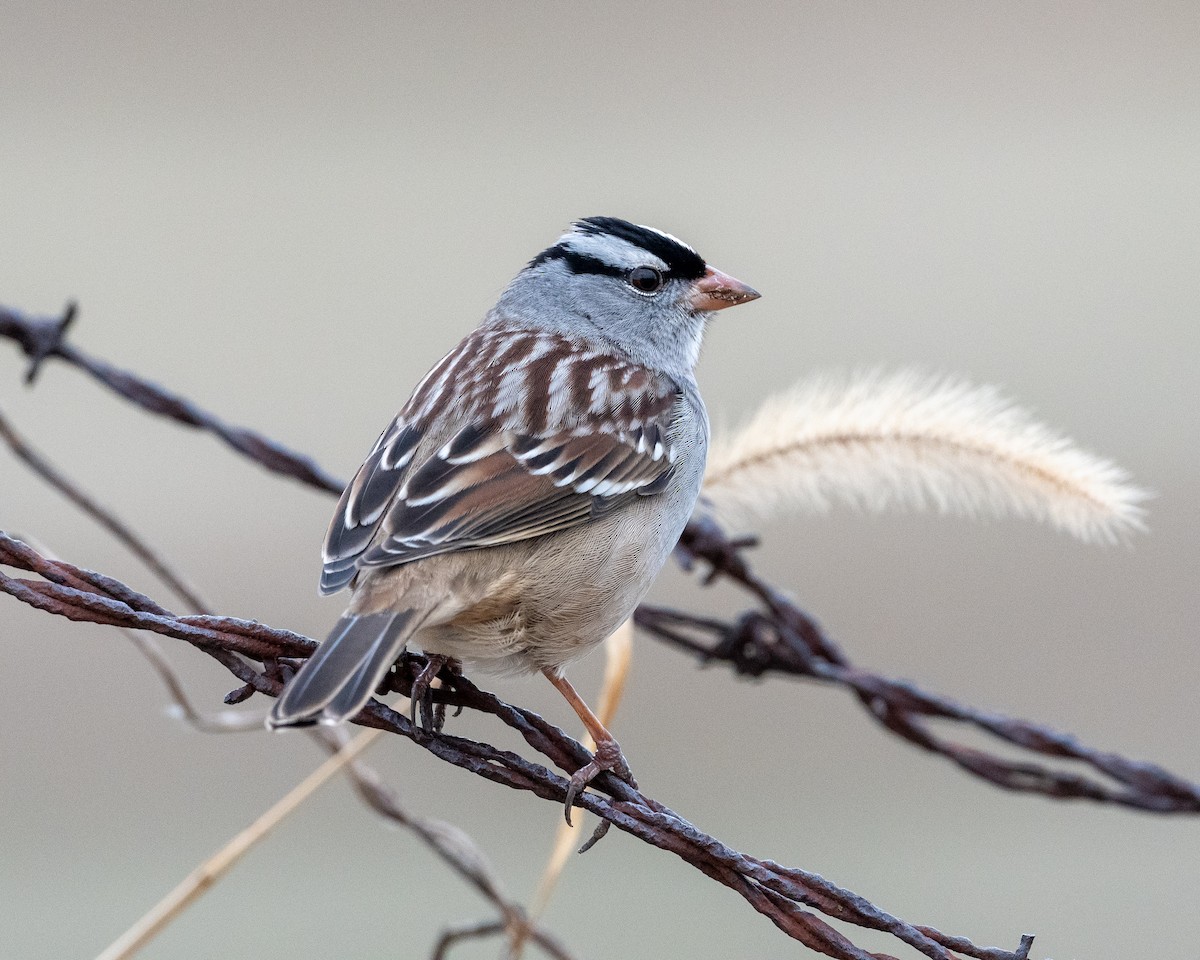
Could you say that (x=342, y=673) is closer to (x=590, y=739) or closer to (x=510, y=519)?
(x=510, y=519)

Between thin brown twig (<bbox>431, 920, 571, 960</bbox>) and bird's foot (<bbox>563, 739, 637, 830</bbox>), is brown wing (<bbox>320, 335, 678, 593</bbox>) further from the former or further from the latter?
thin brown twig (<bbox>431, 920, 571, 960</bbox>)

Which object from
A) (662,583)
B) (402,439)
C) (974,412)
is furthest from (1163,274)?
(402,439)

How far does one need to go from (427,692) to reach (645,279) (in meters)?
1.58

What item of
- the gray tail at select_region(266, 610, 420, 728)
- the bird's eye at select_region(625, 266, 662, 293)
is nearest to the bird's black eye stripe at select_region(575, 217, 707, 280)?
the bird's eye at select_region(625, 266, 662, 293)

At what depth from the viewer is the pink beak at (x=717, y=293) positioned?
360 centimetres

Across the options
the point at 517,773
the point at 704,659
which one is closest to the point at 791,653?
the point at 704,659

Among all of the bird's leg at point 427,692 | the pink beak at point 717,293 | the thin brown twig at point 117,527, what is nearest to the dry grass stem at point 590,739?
the bird's leg at point 427,692

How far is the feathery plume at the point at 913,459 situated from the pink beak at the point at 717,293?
1.63 ft

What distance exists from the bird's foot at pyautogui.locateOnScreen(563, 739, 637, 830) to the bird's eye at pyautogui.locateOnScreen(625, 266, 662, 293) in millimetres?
1394

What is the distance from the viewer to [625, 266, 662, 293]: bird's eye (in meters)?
3.64

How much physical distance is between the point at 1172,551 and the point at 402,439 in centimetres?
748

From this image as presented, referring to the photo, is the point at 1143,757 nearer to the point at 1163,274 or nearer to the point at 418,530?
the point at 1163,274

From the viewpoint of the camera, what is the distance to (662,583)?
325 inches

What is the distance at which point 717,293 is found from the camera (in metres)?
3.62
